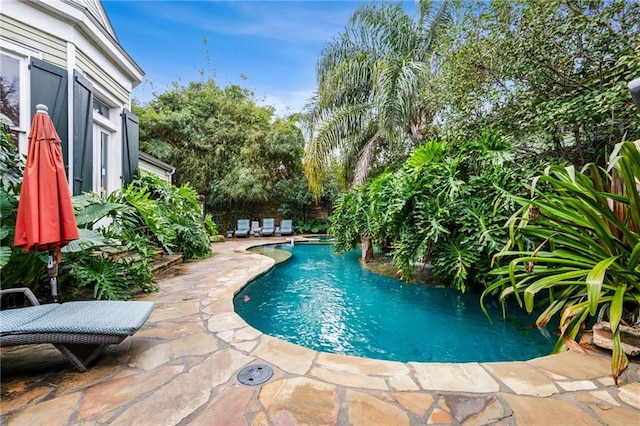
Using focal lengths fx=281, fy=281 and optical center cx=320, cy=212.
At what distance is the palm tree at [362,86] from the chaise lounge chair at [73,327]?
305 inches

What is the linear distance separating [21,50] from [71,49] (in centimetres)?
64

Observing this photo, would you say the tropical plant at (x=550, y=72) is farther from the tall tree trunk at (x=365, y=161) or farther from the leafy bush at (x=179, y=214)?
the leafy bush at (x=179, y=214)

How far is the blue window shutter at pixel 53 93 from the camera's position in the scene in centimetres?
417

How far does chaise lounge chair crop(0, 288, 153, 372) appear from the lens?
170cm

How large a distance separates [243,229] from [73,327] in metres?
12.6

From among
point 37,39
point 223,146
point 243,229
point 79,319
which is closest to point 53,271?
point 79,319

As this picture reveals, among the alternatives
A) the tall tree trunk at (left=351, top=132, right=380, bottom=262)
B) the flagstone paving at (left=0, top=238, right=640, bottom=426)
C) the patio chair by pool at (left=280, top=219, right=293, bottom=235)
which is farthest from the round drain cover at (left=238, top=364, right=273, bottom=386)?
the patio chair by pool at (left=280, top=219, right=293, bottom=235)

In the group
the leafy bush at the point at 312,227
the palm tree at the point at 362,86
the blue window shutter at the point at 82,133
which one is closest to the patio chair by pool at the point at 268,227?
the leafy bush at the point at 312,227

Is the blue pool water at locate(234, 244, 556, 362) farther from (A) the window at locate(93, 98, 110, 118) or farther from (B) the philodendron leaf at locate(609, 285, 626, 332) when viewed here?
(A) the window at locate(93, 98, 110, 118)

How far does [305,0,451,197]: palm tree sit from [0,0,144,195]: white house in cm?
560

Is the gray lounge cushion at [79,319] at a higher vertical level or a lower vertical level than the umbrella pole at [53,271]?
lower

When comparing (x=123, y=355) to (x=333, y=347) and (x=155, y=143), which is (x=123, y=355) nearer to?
(x=333, y=347)

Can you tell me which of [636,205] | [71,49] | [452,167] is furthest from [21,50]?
[636,205]

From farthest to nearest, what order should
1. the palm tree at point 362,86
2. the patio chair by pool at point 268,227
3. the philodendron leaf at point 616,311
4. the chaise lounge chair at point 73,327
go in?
the patio chair by pool at point 268,227 < the palm tree at point 362,86 < the philodendron leaf at point 616,311 < the chaise lounge chair at point 73,327
